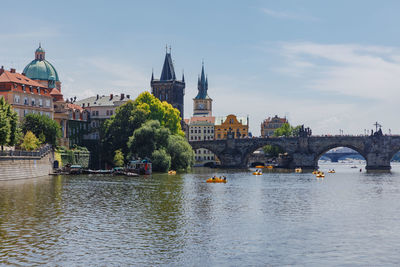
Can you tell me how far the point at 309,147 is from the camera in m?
166

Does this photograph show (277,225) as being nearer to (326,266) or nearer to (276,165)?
(326,266)

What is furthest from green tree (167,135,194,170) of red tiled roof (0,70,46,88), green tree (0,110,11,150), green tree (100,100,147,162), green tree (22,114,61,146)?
green tree (0,110,11,150)

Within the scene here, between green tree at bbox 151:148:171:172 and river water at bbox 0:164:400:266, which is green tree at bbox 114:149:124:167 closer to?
green tree at bbox 151:148:171:172

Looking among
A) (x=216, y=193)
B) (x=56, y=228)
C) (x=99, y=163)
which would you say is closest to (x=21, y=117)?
(x=99, y=163)

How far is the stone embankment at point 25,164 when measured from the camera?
81.2 metres

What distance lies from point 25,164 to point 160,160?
31.2 m

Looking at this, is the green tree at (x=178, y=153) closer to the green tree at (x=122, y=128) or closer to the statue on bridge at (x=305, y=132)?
the green tree at (x=122, y=128)

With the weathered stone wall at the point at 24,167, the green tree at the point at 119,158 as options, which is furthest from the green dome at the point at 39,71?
the weathered stone wall at the point at 24,167

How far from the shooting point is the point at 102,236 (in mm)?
37000

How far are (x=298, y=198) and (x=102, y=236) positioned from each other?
34.4 m

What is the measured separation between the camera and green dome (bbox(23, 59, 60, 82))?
162 m

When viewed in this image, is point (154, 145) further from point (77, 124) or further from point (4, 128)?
point (77, 124)

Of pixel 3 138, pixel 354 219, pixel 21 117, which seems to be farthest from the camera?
pixel 21 117

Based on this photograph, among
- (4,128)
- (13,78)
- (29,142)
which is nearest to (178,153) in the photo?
(29,142)
